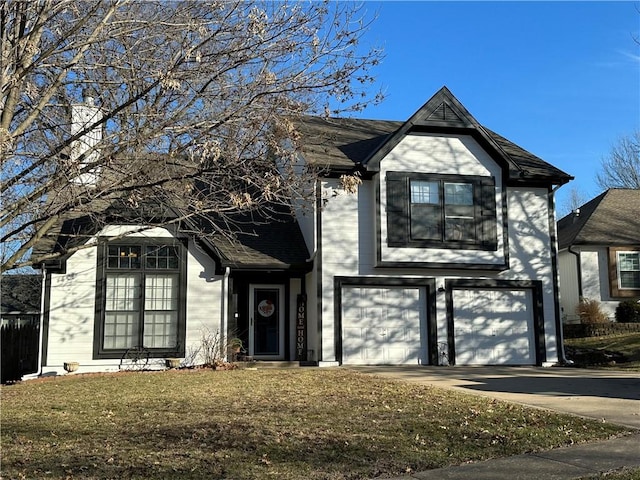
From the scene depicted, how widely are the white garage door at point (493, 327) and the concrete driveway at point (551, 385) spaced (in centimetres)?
75

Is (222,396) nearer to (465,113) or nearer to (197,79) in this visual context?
(197,79)

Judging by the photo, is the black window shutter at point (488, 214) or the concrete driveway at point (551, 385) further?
the black window shutter at point (488, 214)

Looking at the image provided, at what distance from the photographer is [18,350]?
18.5 metres

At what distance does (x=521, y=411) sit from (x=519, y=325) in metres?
9.42

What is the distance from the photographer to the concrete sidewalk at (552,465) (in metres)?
6.18

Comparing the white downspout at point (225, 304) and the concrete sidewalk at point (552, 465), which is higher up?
the white downspout at point (225, 304)

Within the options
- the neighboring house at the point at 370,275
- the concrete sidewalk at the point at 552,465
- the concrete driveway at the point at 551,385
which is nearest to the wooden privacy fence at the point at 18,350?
the neighboring house at the point at 370,275

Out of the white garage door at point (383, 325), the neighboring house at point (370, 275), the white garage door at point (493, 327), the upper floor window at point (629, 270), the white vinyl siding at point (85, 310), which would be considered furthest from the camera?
the upper floor window at point (629, 270)

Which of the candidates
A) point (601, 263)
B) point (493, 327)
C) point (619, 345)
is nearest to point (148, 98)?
point (493, 327)

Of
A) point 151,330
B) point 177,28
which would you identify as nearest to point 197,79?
point 177,28

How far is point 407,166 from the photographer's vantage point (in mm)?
17734

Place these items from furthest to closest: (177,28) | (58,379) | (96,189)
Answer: (58,379)
(177,28)
(96,189)

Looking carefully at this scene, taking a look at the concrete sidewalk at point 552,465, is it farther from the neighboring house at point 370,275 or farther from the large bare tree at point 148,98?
the neighboring house at point 370,275

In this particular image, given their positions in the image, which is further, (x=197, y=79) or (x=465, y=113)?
(x=465, y=113)
